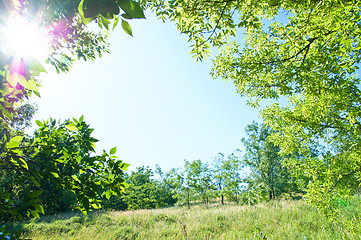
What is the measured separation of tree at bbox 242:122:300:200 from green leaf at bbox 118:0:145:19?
2695cm

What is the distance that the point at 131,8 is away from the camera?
69 cm

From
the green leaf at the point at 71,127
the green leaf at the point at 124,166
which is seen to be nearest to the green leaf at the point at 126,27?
the green leaf at the point at 124,166

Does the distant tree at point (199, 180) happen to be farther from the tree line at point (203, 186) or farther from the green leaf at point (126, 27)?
the green leaf at point (126, 27)

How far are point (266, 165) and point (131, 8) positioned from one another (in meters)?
29.3

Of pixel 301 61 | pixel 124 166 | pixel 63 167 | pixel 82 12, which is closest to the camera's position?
pixel 82 12

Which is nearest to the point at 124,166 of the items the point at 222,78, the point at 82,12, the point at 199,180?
the point at 82,12

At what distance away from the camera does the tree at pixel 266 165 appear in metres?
25.5

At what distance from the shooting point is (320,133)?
570 cm

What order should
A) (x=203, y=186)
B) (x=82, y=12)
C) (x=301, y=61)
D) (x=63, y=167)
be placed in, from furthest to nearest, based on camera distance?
(x=203, y=186) → (x=301, y=61) → (x=63, y=167) → (x=82, y=12)

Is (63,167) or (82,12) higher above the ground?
(82,12)

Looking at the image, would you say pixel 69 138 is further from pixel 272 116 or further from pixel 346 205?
pixel 346 205

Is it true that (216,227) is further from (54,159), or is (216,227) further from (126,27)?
(126,27)

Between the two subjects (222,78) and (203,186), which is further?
(203,186)

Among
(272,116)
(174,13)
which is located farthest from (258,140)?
(174,13)
